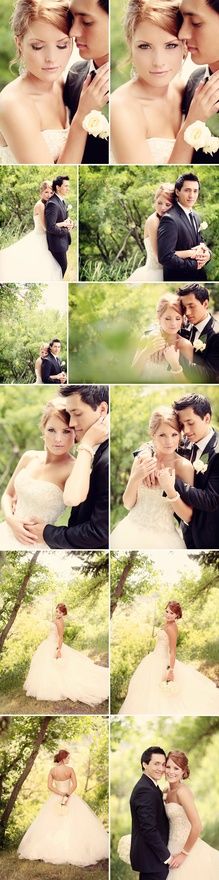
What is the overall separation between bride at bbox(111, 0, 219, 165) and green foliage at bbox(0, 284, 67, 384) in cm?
69

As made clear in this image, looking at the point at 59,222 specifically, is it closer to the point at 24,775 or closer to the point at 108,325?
the point at 108,325

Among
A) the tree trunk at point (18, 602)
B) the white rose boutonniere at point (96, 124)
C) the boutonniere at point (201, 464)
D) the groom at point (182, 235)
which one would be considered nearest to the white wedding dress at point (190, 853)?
the tree trunk at point (18, 602)

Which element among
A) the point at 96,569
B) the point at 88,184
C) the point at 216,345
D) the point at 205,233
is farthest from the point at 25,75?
the point at 96,569

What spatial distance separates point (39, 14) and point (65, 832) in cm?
335

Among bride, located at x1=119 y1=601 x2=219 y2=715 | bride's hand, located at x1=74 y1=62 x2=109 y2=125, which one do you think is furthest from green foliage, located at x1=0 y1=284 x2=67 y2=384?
bride, located at x1=119 y1=601 x2=219 y2=715

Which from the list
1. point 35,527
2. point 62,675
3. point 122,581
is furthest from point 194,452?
point 62,675

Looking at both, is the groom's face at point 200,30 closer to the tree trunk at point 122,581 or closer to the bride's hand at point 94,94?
the bride's hand at point 94,94

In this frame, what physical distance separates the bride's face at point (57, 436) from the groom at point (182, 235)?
29.7 inches

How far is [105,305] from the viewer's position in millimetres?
6082

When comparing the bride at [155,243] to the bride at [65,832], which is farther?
the bride at [155,243]

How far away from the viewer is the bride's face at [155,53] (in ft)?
19.5

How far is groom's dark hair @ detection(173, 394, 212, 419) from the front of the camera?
19.7ft

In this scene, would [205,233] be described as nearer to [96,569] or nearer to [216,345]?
[216,345]

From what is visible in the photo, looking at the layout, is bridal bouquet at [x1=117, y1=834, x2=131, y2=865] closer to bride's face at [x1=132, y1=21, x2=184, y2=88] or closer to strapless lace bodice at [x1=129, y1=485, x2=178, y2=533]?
strapless lace bodice at [x1=129, y1=485, x2=178, y2=533]
